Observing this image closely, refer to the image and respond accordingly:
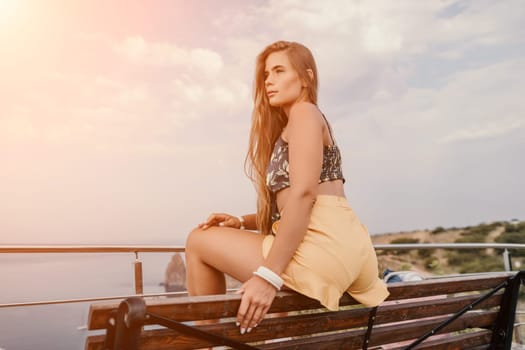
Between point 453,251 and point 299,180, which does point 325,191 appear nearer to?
point 299,180

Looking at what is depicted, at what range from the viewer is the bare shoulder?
161 cm

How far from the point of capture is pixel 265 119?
6.48 ft

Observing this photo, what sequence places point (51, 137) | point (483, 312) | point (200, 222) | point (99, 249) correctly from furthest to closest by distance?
point (51, 137)
point (99, 249)
point (483, 312)
point (200, 222)

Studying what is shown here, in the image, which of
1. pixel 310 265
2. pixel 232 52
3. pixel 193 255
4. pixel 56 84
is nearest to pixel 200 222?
pixel 193 255

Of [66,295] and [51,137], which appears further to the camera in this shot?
[51,137]

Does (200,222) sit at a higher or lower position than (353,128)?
lower

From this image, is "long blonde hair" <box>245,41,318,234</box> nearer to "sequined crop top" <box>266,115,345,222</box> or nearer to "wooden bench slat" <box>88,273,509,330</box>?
"sequined crop top" <box>266,115,345,222</box>

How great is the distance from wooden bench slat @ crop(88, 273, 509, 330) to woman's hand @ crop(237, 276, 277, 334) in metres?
0.02

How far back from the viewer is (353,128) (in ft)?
75.4

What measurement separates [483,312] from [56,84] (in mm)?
23871

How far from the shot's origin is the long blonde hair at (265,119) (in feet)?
6.06

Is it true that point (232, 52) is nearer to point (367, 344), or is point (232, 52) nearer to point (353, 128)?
point (353, 128)

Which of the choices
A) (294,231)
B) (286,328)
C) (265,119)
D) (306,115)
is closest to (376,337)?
(286,328)

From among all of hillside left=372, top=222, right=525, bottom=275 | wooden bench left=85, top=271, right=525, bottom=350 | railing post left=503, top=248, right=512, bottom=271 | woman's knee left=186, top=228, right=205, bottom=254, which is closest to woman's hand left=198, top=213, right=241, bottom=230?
woman's knee left=186, top=228, right=205, bottom=254
